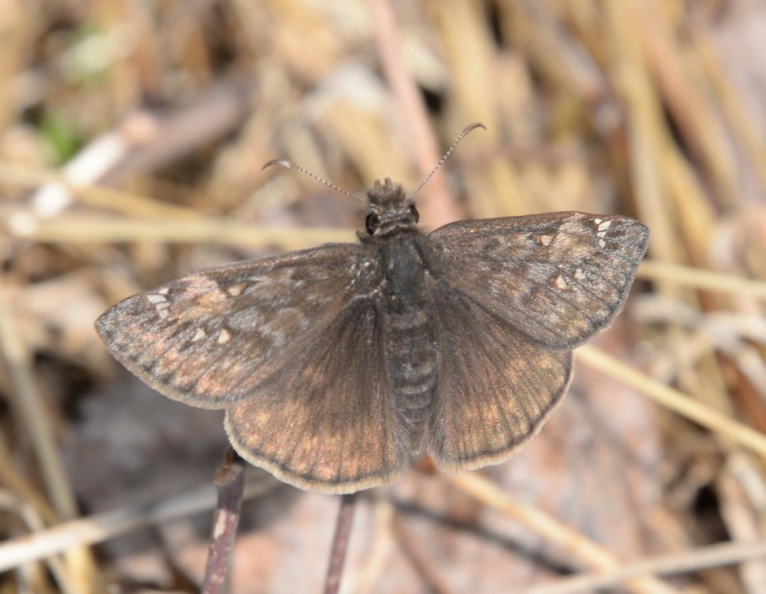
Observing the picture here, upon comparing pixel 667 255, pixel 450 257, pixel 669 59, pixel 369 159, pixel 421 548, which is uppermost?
pixel 669 59

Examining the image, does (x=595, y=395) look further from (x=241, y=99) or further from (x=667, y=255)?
(x=241, y=99)

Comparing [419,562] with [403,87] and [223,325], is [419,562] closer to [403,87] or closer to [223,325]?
[223,325]

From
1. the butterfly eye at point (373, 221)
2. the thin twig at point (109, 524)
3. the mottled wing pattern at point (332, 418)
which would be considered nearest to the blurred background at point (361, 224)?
the thin twig at point (109, 524)

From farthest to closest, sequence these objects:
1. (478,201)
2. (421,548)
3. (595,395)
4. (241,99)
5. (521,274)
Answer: (241,99) → (478,201) → (595,395) → (421,548) → (521,274)

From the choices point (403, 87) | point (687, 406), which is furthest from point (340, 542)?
point (403, 87)

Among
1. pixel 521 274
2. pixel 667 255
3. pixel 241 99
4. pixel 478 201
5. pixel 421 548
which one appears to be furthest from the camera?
pixel 241 99

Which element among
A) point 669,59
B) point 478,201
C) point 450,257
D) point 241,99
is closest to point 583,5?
point 669,59

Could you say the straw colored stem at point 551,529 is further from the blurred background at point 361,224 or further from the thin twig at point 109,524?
the thin twig at point 109,524
